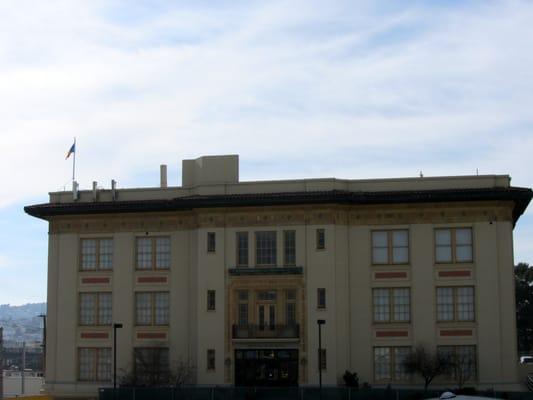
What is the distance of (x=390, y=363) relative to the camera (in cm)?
6350

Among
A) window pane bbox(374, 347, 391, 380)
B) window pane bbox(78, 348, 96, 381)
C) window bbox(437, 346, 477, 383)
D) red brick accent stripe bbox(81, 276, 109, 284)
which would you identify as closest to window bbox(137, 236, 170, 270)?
red brick accent stripe bbox(81, 276, 109, 284)

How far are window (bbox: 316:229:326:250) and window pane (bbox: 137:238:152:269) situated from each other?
11.1m

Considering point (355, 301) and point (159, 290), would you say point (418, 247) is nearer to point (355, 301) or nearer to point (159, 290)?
point (355, 301)

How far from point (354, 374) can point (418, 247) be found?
28.3ft

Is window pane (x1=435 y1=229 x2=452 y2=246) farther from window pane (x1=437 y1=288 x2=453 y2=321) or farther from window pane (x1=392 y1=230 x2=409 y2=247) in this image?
window pane (x1=437 y1=288 x2=453 y2=321)

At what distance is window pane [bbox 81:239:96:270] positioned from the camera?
68.6 m

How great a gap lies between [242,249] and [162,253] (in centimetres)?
567

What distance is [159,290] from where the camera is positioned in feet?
220

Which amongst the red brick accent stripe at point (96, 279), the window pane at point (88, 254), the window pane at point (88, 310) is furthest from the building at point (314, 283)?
the window pane at point (88, 254)

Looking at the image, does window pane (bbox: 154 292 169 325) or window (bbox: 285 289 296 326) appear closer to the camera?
window (bbox: 285 289 296 326)

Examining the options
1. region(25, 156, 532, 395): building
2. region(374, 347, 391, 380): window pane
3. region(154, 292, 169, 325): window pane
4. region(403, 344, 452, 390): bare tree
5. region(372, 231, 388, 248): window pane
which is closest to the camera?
region(403, 344, 452, 390): bare tree

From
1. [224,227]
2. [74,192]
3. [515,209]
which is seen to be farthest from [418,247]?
[74,192]

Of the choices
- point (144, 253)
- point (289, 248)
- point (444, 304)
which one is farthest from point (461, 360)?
point (144, 253)

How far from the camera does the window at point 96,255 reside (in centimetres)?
Answer: 6825
